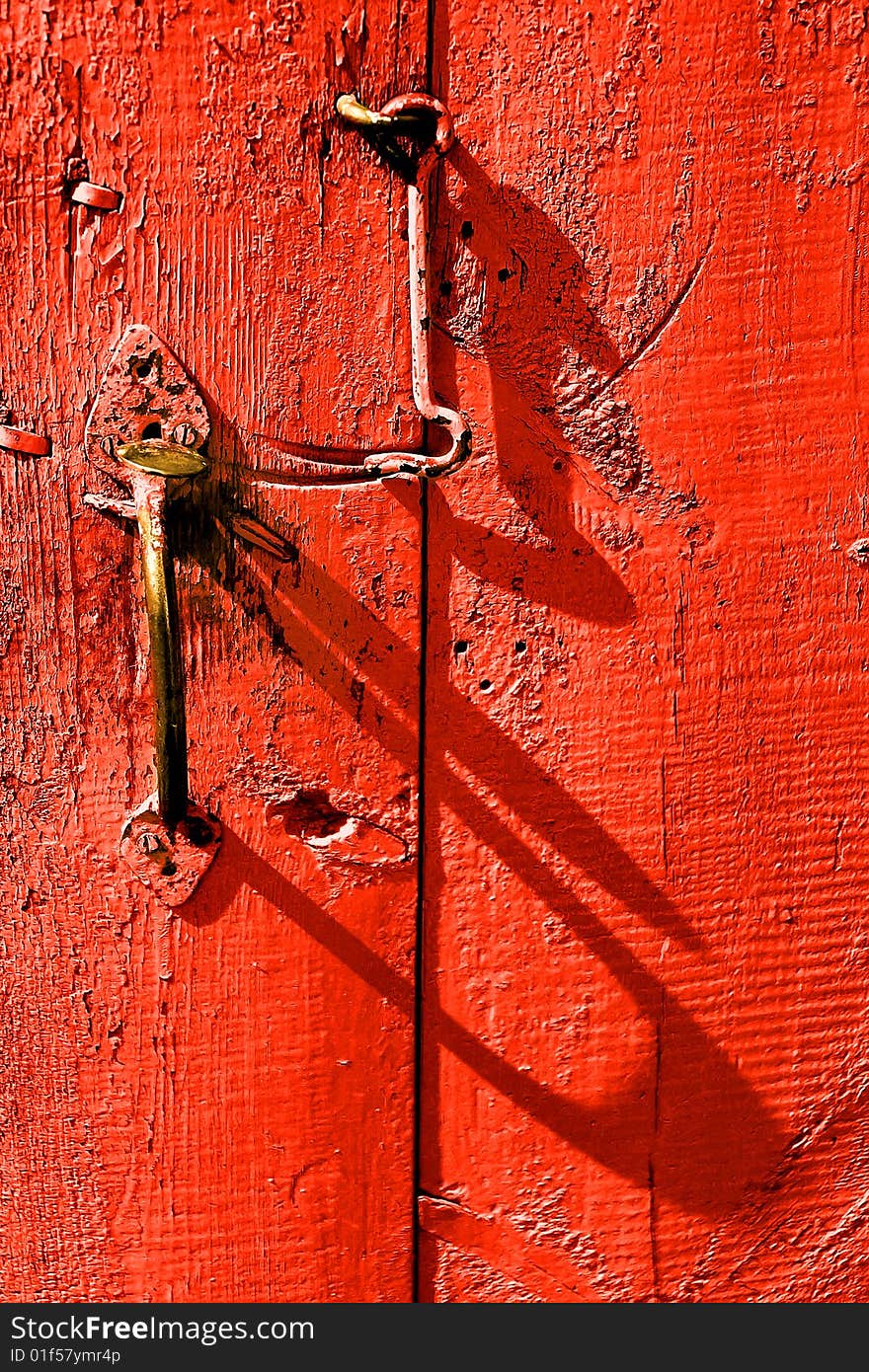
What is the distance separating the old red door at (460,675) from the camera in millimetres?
448

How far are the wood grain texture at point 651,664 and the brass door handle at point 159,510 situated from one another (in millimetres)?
120

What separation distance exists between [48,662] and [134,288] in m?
0.18

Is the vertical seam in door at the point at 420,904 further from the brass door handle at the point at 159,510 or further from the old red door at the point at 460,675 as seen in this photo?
the brass door handle at the point at 159,510

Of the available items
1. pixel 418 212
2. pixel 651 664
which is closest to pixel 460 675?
pixel 651 664

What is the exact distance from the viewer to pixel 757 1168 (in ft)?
1.76

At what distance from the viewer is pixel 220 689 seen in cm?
49

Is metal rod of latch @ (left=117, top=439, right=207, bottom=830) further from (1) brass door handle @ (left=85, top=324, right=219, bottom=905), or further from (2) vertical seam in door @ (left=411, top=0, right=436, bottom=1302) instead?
(2) vertical seam in door @ (left=411, top=0, right=436, bottom=1302)

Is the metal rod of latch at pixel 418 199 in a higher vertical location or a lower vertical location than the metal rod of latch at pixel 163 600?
higher

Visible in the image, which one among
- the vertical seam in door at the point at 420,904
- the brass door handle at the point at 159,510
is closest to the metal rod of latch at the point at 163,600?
the brass door handle at the point at 159,510

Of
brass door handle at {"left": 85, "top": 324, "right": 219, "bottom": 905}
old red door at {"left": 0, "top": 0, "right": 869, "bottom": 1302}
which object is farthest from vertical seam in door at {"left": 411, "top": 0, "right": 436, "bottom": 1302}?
brass door handle at {"left": 85, "top": 324, "right": 219, "bottom": 905}

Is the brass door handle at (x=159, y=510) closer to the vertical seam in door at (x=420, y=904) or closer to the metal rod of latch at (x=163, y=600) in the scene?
the metal rod of latch at (x=163, y=600)

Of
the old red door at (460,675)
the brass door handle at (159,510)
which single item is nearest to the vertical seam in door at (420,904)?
the old red door at (460,675)

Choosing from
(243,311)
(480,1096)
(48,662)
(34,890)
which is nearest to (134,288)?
(243,311)

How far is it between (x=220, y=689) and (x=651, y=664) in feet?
0.70
